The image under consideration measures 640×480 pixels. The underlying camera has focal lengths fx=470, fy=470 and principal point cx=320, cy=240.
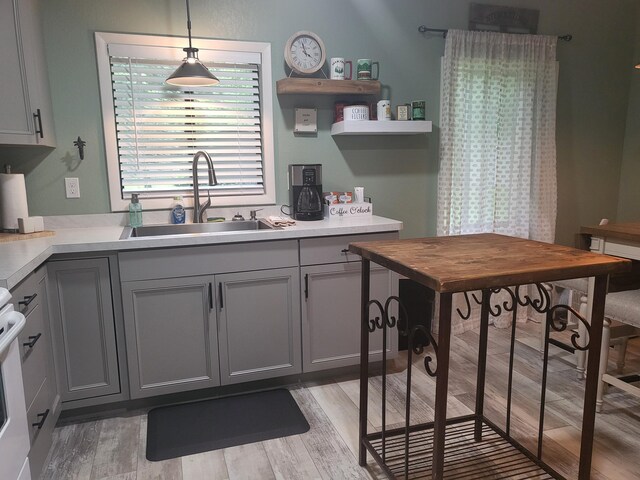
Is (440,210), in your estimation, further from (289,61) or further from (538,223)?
(289,61)

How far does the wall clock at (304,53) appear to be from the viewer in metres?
2.79

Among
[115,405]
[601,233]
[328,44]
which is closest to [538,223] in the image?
[601,233]

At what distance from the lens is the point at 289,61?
9.12 ft

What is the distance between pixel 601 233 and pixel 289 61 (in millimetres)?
1956

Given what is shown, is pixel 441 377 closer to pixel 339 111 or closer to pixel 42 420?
pixel 42 420

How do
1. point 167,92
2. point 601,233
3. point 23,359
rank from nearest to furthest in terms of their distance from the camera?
point 23,359
point 601,233
point 167,92

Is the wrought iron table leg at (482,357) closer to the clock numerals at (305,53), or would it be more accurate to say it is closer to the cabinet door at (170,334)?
the cabinet door at (170,334)

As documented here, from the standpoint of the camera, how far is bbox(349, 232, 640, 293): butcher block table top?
135 centimetres

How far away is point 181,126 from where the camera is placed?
2.77 m

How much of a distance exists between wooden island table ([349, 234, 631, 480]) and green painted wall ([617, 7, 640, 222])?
252 centimetres

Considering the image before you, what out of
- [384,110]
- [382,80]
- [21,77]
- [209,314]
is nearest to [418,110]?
[384,110]

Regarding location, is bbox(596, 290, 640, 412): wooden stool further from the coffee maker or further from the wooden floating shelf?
the wooden floating shelf

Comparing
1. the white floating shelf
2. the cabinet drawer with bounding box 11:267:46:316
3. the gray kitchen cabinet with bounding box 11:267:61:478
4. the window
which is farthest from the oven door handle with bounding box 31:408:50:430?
the white floating shelf

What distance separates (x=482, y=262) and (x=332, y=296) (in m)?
1.18
